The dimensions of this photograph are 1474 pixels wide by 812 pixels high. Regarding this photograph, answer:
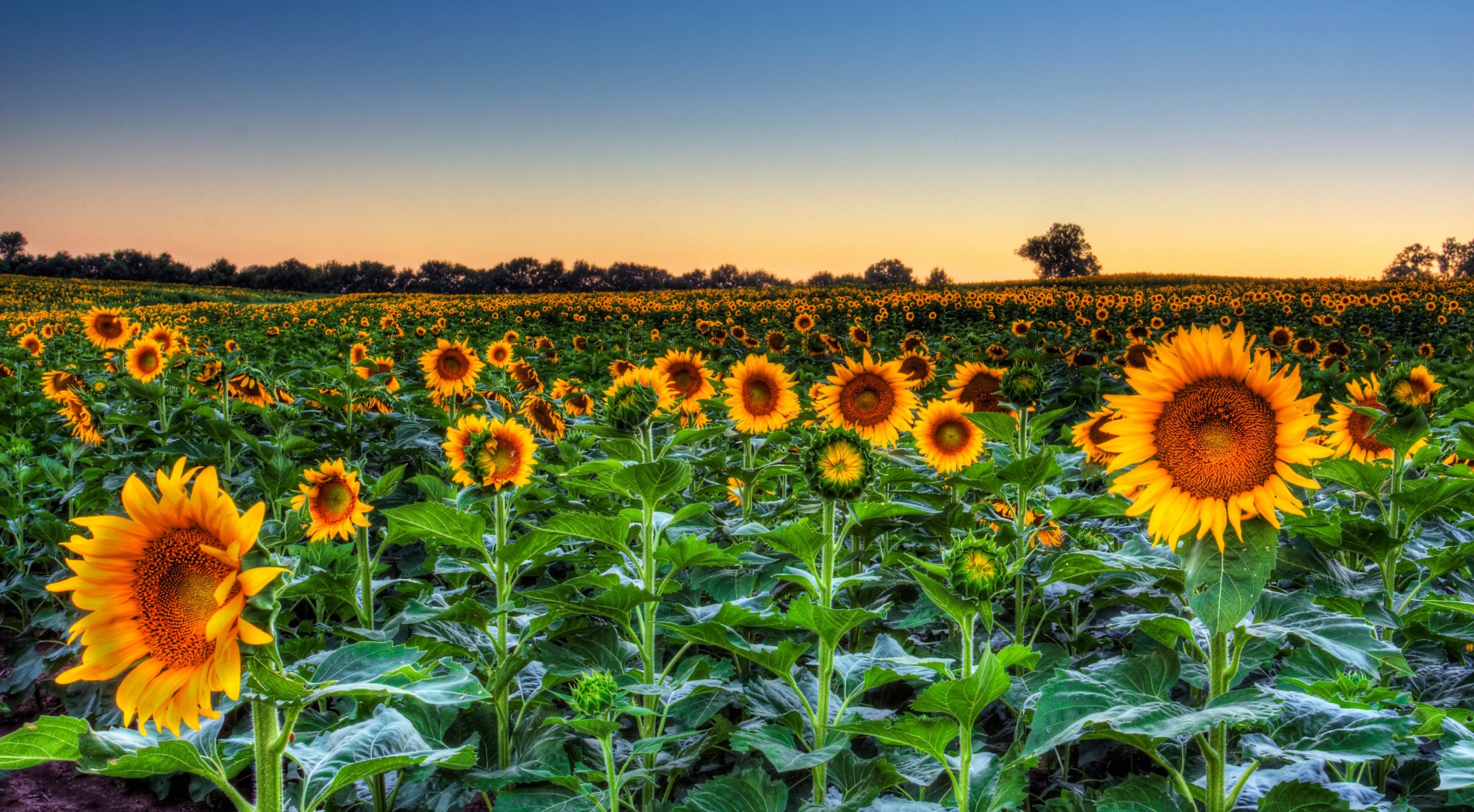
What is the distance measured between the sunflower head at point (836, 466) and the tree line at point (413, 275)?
4792 centimetres

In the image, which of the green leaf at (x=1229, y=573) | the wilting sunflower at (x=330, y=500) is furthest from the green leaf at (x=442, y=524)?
the green leaf at (x=1229, y=573)

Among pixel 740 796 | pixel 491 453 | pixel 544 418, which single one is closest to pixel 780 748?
pixel 740 796

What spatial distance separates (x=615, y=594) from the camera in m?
1.95

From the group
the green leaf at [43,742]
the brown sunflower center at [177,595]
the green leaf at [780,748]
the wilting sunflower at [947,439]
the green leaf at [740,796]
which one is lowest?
the green leaf at [740,796]

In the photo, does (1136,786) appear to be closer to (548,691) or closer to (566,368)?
(548,691)

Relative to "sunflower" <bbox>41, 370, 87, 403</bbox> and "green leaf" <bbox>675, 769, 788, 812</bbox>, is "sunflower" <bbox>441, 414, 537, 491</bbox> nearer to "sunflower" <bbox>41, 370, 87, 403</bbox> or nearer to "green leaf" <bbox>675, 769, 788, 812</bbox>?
"green leaf" <bbox>675, 769, 788, 812</bbox>

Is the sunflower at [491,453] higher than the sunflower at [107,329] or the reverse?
the reverse

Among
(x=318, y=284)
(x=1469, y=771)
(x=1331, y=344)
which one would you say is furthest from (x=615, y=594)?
(x=318, y=284)

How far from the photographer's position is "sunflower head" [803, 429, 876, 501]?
2.15m

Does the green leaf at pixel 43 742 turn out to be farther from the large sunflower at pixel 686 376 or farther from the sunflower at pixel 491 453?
the large sunflower at pixel 686 376

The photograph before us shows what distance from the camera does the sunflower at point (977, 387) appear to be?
13.7 feet

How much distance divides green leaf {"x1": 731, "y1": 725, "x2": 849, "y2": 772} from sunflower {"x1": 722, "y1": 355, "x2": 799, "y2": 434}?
7.22ft

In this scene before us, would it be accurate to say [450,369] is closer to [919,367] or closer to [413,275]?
[919,367]

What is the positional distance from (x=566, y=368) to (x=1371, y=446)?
581 cm
